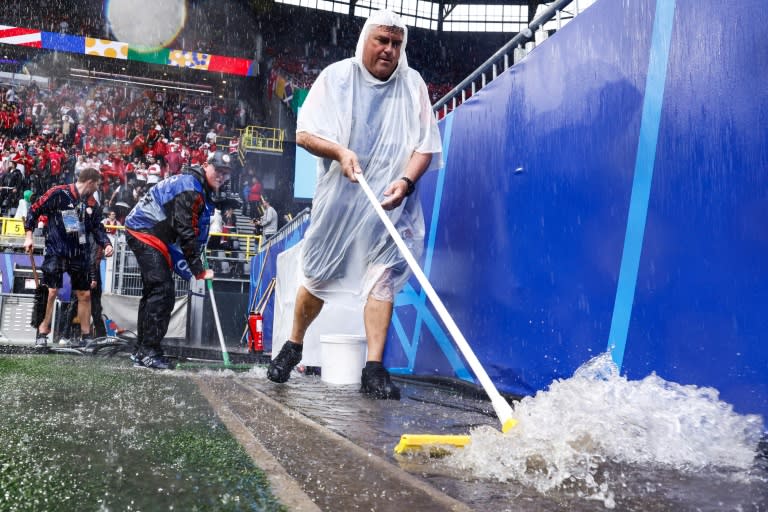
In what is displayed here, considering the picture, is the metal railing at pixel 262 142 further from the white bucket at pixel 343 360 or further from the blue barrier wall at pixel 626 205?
the blue barrier wall at pixel 626 205

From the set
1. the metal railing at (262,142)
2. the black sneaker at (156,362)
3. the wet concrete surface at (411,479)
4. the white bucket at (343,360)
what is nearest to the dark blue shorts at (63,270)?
the black sneaker at (156,362)

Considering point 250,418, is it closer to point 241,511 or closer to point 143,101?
point 241,511

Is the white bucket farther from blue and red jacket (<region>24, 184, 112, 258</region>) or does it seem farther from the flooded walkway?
blue and red jacket (<region>24, 184, 112, 258</region>)

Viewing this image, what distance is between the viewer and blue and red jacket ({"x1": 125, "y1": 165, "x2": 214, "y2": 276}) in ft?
15.0

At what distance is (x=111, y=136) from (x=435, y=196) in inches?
906

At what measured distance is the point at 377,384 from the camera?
9.30ft

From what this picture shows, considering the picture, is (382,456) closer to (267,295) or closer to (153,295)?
(153,295)

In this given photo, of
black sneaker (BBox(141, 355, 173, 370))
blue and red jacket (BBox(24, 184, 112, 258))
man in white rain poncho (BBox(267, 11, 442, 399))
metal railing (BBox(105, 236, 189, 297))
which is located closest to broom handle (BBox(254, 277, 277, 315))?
metal railing (BBox(105, 236, 189, 297))

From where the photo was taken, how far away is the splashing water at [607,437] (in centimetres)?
124

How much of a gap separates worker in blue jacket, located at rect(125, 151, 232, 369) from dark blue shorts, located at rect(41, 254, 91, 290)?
2.52 meters

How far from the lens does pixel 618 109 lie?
233cm

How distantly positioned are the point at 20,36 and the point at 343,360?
29.8m

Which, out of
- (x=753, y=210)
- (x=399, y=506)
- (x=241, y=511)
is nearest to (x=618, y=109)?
(x=753, y=210)

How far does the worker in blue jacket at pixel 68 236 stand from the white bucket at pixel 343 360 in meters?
3.92
